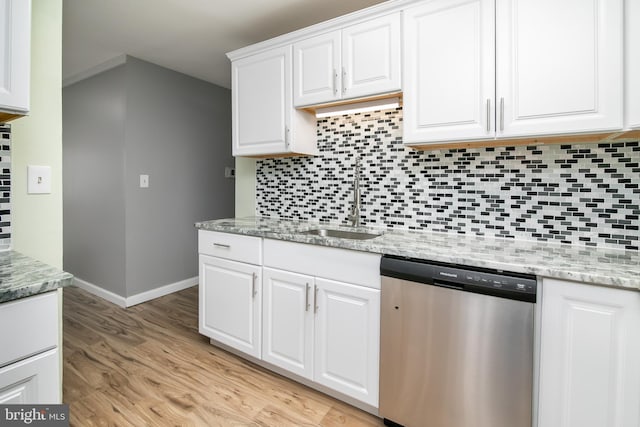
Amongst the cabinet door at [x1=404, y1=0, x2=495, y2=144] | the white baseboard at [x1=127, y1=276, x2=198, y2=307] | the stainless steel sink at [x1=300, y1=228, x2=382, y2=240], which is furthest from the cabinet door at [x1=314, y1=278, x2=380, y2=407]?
the white baseboard at [x1=127, y1=276, x2=198, y2=307]

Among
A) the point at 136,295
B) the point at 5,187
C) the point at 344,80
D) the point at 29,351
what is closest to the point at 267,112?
the point at 344,80

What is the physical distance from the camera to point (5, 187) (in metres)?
1.43

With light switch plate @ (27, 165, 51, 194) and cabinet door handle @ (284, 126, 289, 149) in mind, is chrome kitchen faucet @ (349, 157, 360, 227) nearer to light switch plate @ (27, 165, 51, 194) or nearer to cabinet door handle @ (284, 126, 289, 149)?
cabinet door handle @ (284, 126, 289, 149)

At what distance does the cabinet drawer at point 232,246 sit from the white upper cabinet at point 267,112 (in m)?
0.66

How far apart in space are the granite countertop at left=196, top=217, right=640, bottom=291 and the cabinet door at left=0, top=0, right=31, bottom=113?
1207mm

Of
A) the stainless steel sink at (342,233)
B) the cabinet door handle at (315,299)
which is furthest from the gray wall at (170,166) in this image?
the cabinet door handle at (315,299)

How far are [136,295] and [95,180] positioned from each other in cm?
127

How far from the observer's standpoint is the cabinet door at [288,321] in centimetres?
182

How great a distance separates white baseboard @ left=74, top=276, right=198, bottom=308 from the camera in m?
3.14

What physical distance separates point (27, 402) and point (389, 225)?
1861 mm

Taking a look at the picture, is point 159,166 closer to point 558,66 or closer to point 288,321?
point 288,321

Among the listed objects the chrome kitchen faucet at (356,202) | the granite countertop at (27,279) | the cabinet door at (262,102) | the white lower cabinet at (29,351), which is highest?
the cabinet door at (262,102)

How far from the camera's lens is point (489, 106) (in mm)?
1570

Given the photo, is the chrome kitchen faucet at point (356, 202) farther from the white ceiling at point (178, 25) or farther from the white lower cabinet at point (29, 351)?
the white lower cabinet at point (29, 351)
